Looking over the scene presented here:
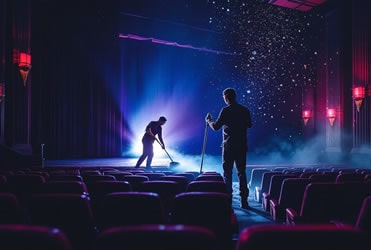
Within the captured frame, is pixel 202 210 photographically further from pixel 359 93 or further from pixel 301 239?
pixel 359 93

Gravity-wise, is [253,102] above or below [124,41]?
below

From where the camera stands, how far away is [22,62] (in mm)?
11188

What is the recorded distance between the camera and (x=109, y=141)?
15773mm

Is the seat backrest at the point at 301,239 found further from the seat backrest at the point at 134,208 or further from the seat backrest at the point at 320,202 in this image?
the seat backrest at the point at 320,202

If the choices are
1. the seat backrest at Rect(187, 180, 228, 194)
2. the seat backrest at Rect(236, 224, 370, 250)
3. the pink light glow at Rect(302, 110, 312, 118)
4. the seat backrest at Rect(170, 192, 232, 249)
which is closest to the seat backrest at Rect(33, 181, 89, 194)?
the seat backrest at Rect(187, 180, 228, 194)

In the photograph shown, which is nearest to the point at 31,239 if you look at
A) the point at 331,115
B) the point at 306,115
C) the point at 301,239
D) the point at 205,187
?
the point at 301,239

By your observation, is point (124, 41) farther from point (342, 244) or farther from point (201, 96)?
point (342, 244)

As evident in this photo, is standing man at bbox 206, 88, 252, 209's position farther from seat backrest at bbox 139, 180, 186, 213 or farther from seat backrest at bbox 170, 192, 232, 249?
seat backrest at bbox 170, 192, 232, 249

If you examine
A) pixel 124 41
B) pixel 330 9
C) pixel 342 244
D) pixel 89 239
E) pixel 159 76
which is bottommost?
pixel 89 239

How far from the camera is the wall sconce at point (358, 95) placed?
40.8 feet

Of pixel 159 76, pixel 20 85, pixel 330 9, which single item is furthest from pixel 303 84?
pixel 20 85

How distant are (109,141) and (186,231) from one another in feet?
48.6

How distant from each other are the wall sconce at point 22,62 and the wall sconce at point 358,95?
35.7ft

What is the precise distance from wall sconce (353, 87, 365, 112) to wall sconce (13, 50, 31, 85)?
10.9 metres
